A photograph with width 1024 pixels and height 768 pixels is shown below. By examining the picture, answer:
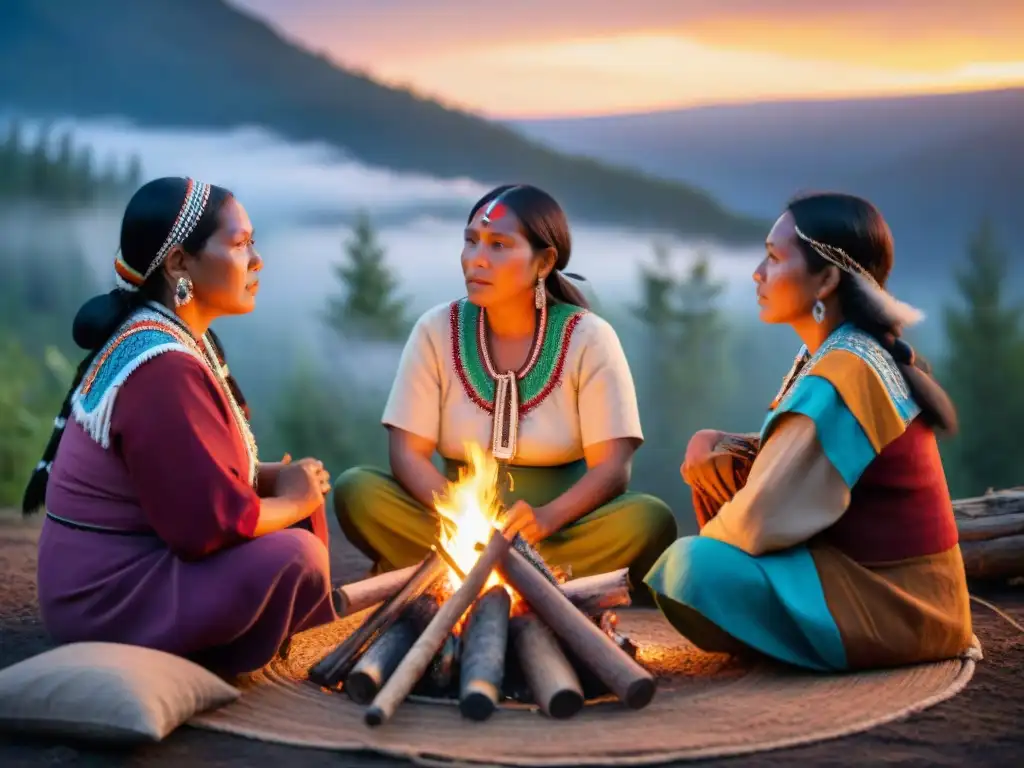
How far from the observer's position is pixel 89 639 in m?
4.50

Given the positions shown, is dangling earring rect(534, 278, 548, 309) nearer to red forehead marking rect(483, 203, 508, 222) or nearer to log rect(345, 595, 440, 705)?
red forehead marking rect(483, 203, 508, 222)

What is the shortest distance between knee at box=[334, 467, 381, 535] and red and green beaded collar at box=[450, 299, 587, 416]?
58cm

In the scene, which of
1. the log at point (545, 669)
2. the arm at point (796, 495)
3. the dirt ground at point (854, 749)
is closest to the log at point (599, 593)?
the log at point (545, 669)

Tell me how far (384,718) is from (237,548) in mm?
801

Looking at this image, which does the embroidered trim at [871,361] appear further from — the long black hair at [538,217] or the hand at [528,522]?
the long black hair at [538,217]

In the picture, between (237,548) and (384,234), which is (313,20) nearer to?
(384,234)

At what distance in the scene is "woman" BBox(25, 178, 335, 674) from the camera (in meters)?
4.32

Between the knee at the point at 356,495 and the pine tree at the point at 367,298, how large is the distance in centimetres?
382

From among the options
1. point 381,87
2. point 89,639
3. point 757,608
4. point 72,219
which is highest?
point 381,87

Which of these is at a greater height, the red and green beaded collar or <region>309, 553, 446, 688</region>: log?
the red and green beaded collar

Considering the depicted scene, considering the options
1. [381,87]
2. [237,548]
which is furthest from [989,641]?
[381,87]

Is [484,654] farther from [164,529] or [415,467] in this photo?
[415,467]

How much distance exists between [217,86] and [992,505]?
21.3 feet

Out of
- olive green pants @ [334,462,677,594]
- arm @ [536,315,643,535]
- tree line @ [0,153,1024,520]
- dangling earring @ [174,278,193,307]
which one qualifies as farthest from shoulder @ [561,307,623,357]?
tree line @ [0,153,1024,520]
